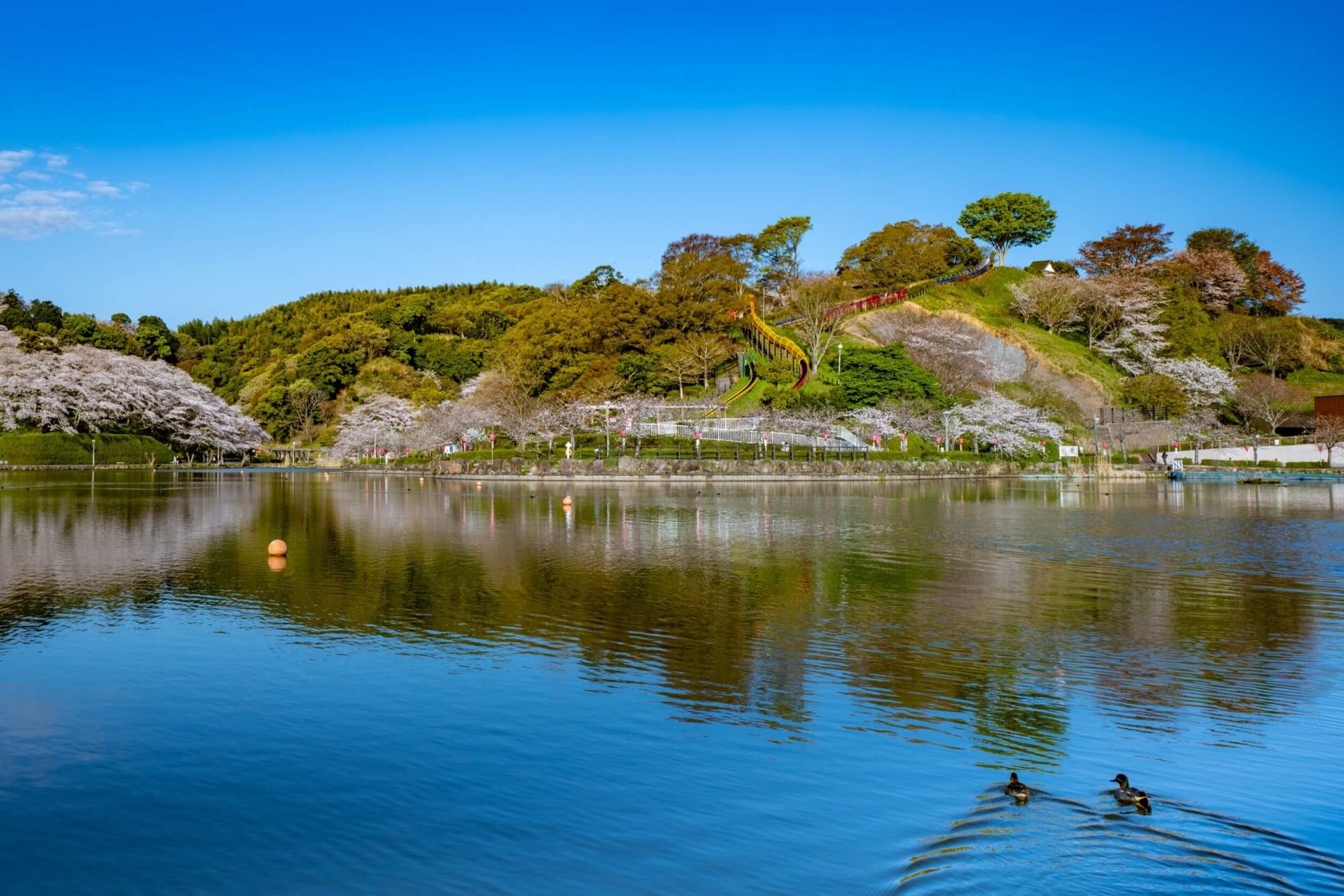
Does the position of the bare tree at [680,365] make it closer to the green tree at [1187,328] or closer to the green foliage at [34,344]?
the green tree at [1187,328]

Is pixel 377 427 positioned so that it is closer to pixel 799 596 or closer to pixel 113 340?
pixel 113 340

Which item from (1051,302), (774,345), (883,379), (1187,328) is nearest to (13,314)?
(774,345)

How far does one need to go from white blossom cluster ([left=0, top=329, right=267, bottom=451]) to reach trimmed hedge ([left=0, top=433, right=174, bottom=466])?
116 cm

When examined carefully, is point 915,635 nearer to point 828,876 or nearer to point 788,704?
point 788,704

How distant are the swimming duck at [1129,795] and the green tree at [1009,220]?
109143 millimetres

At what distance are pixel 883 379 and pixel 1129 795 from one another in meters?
65.4

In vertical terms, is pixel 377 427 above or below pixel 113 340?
below

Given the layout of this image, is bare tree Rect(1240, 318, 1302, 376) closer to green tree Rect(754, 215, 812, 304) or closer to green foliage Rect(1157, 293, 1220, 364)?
green foliage Rect(1157, 293, 1220, 364)

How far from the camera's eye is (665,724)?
894 centimetres

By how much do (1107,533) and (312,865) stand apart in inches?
1048

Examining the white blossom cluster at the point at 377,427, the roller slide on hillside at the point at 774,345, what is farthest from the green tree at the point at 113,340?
the roller slide on hillside at the point at 774,345

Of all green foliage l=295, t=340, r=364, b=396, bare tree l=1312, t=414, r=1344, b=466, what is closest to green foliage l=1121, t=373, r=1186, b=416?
bare tree l=1312, t=414, r=1344, b=466

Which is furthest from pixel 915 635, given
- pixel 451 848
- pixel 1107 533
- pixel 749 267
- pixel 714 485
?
pixel 749 267

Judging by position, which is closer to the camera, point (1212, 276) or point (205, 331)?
point (1212, 276)
